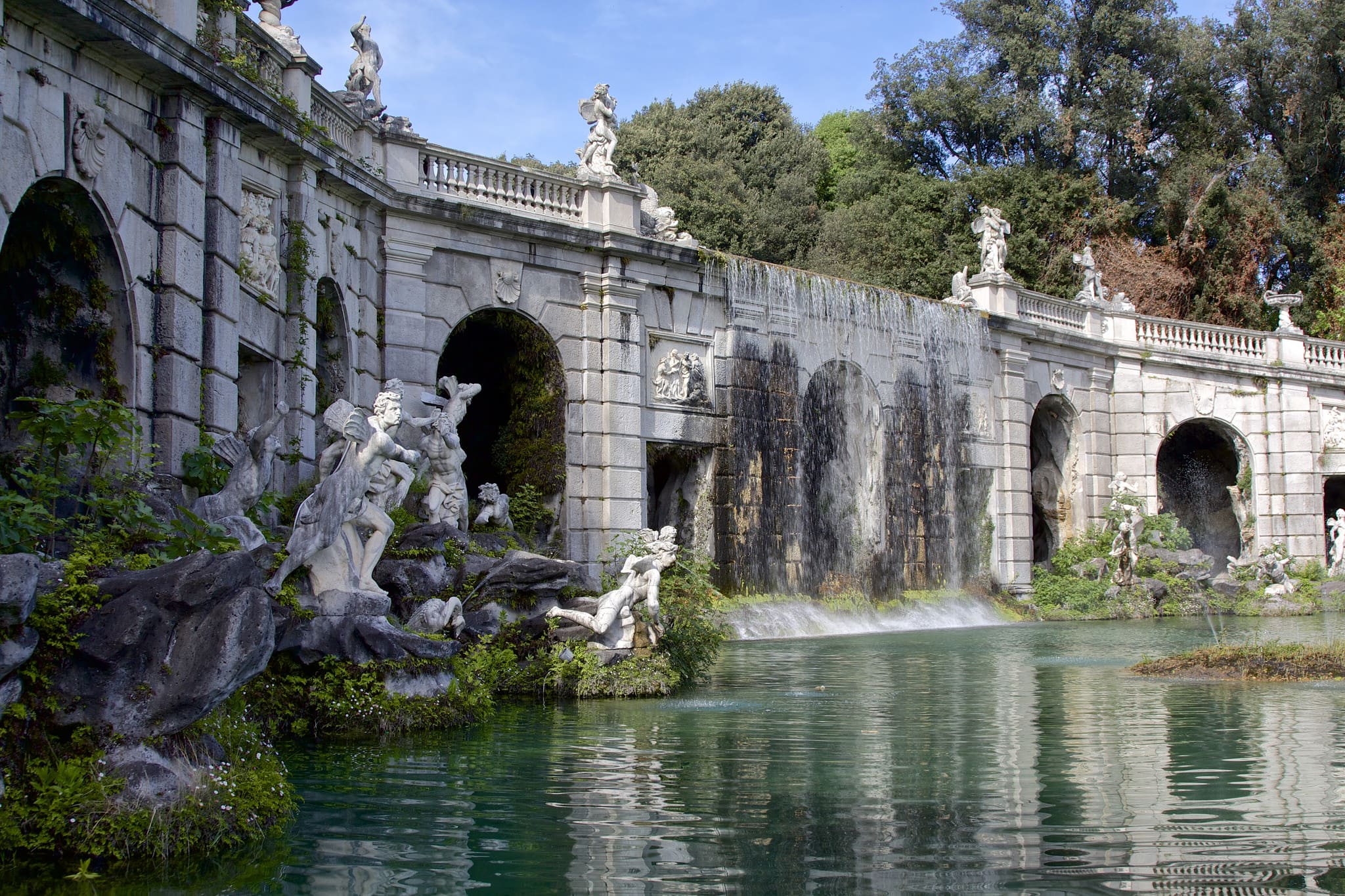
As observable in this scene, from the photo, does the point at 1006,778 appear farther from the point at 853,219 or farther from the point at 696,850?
the point at 853,219

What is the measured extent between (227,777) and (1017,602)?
70.0 feet

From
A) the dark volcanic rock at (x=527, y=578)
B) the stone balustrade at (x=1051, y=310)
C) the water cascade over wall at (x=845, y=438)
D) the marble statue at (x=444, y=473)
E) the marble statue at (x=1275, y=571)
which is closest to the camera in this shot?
the dark volcanic rock at (x=527, y=578)

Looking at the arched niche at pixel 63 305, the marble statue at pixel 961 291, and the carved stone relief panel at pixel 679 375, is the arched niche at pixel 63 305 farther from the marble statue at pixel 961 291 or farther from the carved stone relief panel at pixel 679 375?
the marble statue at pixel 961 291

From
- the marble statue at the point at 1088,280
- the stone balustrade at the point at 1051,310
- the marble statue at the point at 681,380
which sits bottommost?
the marble statue at the point at 681,380

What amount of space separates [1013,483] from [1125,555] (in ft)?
8.34

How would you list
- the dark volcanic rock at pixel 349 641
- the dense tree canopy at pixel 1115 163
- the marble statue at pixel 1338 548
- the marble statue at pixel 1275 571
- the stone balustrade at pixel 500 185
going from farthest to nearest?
the dense tree canopy at pixel 1115 163 → the marble statue at pixel 1338 548 → the marble statue at pixel 1275 571 → the stone balustrade at pixel 500 185 → the dark volcanic rock at pixel 349 641

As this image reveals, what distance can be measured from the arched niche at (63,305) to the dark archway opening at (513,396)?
26.1ft

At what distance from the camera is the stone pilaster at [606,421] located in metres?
19.2

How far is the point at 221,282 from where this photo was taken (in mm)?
12570

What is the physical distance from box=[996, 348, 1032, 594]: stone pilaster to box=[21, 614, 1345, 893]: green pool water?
14.8 metres

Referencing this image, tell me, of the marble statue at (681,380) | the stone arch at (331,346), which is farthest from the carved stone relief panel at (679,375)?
the stone arch at (331,346)

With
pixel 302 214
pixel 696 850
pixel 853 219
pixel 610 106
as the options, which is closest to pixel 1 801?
pixel 696 850

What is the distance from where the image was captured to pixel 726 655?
52.3ft

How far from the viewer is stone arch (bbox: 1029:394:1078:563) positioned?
94.2 ft
